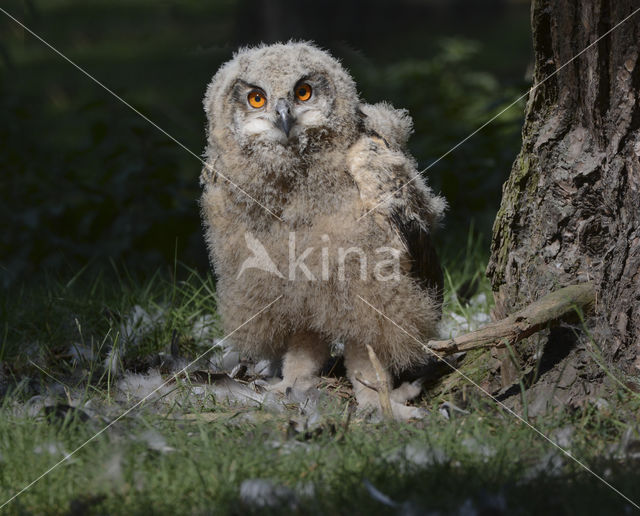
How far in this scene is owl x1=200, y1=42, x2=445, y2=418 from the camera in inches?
121

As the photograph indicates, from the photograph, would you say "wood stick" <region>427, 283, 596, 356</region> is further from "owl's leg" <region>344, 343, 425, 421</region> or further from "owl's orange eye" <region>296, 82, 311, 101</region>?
"owl's orange eye" <region>296, 82, 311, 101</region>

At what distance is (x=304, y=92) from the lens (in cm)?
318

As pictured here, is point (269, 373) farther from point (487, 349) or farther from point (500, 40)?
point (500, 40)

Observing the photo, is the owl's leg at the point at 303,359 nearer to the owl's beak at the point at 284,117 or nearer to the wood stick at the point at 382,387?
the wood stick at the point at 382,387

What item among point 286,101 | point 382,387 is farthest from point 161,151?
point 382,387

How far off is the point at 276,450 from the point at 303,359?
1000 millimetres

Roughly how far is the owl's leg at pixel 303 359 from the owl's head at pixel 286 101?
2.95 ft

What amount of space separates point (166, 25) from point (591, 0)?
11.3 m

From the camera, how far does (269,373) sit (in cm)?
384

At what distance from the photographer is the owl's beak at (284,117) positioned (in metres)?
3.03

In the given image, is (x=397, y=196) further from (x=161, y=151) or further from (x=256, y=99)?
(x=161, y=151)

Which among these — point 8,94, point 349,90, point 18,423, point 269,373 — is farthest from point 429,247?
point 8,94

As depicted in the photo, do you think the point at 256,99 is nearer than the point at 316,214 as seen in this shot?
No

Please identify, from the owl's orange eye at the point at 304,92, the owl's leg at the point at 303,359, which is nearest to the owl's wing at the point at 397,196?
the owl's orange eye at the point at 304,92
